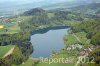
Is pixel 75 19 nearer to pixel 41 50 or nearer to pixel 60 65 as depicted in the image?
pixel 41 50

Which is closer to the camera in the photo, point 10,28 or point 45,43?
point 45,43

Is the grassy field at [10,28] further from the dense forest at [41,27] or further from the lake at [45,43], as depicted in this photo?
the lake at [45,43]

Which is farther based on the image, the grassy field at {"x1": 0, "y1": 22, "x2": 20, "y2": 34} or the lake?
the grassy field at {"x1": 0, "y1": 22, "x2": 20, "y2": 34}

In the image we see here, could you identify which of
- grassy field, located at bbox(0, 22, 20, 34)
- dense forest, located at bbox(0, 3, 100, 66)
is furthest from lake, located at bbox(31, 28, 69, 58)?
grassy field, located at bbox(0, 22, 20, 34)

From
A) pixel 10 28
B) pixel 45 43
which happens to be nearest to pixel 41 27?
pixel 10 28

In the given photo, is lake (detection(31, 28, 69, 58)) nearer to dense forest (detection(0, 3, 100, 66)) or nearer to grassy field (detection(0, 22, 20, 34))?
dense forest (detection(0, 3, 100, 66))

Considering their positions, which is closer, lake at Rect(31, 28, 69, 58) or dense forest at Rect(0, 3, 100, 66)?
dense forest at Rect(0, 3, 100, 66)

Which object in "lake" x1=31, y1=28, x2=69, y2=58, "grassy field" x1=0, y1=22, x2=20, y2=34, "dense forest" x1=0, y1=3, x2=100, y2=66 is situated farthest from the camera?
"grassy field" x1=0, y1=22, x2=20, y2=34

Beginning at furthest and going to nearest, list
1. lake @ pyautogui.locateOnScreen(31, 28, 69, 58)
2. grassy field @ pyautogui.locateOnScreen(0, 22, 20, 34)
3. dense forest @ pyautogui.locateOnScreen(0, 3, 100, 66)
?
grassy field @ pyautogui.locateOnScreen(0, 22, 20, 34) → lake @ pyautogui.locateOnScreen(31, 28, 69, 58) → dense forest @ pyautogui.locateOnScreen(0, 3, 100, 66)

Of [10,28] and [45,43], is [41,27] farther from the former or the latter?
[45,43]

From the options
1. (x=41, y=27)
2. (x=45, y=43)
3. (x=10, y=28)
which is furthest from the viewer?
(x=41, y=27)
